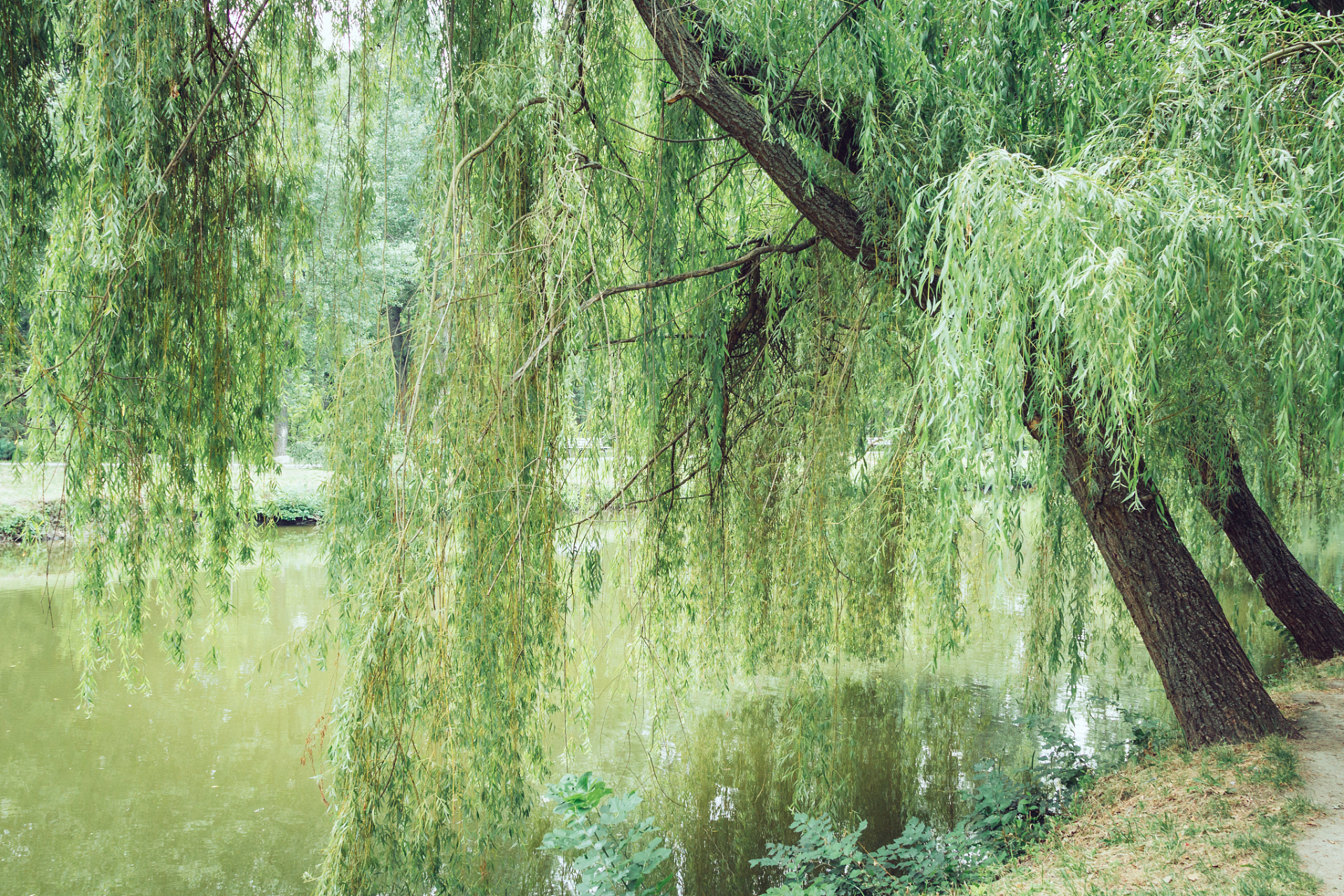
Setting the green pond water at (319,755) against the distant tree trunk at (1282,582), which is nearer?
the green pond water at (319,755)

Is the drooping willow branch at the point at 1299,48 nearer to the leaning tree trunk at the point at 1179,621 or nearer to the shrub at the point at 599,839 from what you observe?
the leaning tree trunk at the point at 1179,621

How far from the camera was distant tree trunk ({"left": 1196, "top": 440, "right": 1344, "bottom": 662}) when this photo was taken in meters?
4.93

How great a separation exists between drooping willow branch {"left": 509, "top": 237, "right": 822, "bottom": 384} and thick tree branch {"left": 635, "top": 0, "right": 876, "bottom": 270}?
9.3 inches

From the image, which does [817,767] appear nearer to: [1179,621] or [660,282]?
[1179,621]

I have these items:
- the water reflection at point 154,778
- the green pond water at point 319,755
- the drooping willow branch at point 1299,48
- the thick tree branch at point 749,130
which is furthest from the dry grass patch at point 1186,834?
the water reflection at point 154,778

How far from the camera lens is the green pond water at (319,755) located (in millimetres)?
3562

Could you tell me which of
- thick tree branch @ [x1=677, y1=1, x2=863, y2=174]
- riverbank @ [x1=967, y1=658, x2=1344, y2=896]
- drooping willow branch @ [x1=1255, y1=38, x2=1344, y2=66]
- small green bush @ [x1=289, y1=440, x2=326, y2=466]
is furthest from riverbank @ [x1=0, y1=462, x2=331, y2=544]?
drooping willow branch @ [x1=1255, y1=38, x2=1344, y2=66]

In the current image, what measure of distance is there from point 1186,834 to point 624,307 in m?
2.80

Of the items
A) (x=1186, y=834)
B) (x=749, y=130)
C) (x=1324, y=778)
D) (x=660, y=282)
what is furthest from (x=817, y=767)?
(x=749, y=130)

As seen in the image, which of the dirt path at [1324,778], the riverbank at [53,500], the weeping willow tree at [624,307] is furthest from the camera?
the dirt path at [1324,778]

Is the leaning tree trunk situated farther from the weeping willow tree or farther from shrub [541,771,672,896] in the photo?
shrub [541,771,672,896]

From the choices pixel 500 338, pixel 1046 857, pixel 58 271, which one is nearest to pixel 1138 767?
pixel 1046 857

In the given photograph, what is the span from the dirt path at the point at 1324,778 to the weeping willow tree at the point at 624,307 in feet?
0.93

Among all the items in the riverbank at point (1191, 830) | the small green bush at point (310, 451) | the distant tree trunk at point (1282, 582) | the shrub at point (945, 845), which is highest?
the small green bush at point (310, 451)
